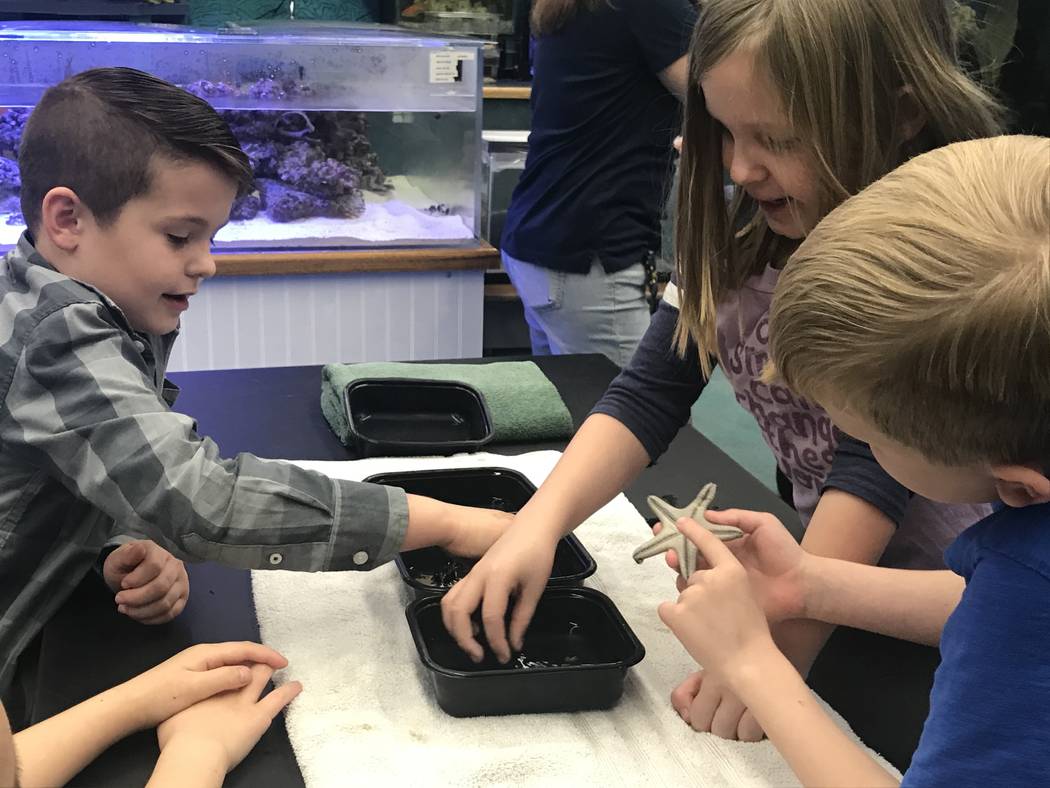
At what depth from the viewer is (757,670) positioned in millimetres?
769

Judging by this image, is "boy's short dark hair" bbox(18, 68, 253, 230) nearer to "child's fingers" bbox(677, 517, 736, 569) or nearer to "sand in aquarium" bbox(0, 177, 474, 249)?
"child's fingers" bbox(677, 517, 736, 569)

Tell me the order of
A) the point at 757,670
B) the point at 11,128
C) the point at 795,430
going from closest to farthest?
the point at 757,670, the point at 795,430, the point at 11,128

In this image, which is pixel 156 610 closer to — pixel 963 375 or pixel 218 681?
pixel 218 681

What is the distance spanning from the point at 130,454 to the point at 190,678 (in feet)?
0.64

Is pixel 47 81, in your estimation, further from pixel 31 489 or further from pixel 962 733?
pixel 962 733

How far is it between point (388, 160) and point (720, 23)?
1.68 m

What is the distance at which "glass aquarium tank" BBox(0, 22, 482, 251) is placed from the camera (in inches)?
87.8

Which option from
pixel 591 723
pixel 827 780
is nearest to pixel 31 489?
pixel 591 723

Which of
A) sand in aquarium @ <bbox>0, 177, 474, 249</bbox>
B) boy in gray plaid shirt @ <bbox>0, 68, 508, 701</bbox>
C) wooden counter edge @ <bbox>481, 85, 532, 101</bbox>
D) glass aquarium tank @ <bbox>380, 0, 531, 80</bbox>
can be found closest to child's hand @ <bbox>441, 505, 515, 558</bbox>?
boy in gray plaid shirt @ <bbox>0, 68, 508, 701</bbox>

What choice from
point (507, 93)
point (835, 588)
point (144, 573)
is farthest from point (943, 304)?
point (507, 93)

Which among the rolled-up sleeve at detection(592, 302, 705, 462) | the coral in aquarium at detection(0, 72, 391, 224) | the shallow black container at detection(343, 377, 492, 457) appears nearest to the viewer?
the rolled-up sleeve at detection(592, 302, 705, 462)

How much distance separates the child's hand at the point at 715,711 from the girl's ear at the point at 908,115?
0.54 meters

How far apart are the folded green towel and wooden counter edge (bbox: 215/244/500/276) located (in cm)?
87

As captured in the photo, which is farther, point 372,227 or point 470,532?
point 372,227
